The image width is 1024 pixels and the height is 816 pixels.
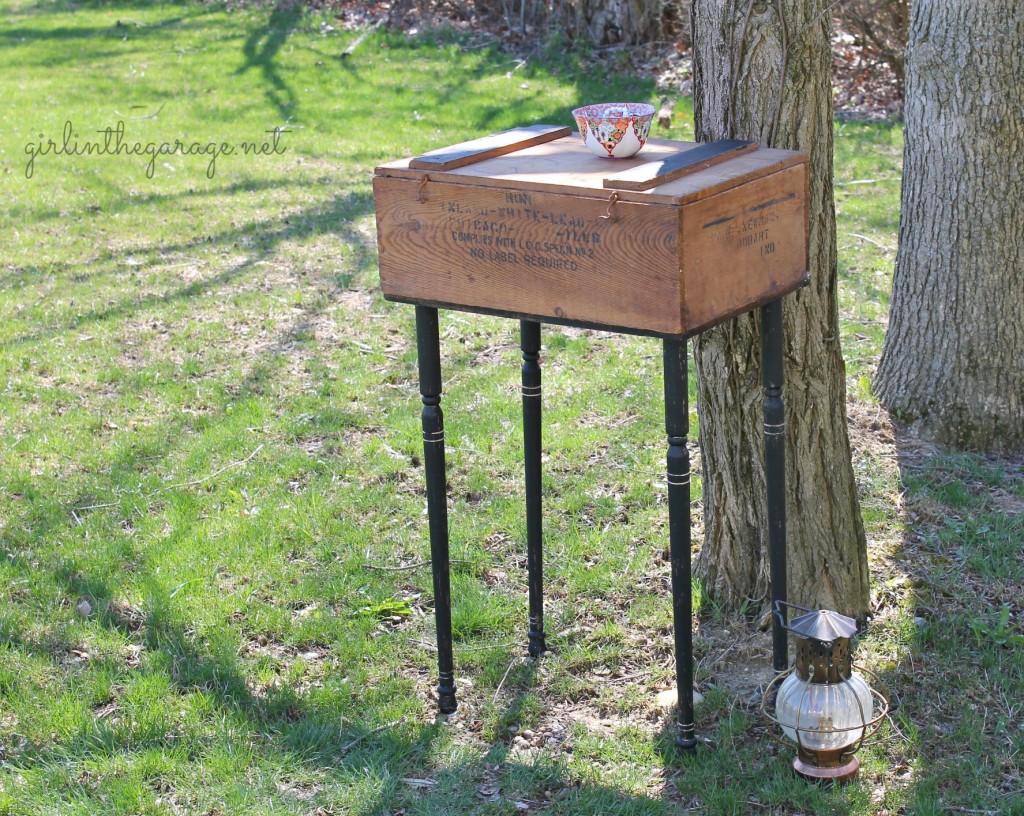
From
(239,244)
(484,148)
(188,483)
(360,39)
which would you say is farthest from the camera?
(360,39)

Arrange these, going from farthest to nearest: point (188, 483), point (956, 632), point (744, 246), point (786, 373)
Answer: point (188, 483), point (956, 632), point (786, 373), point (744, 246)

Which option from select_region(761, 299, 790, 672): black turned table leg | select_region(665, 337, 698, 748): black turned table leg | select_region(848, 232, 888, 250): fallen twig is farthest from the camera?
select_region(848, 232, 888, 250): fallen twig

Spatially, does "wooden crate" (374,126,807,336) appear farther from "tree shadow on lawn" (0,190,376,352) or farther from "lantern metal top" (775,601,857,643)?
"tree shadow on lawn" (0,190,376,352)

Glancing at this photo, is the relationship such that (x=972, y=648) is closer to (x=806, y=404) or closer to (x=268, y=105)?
(x=806, y=404)

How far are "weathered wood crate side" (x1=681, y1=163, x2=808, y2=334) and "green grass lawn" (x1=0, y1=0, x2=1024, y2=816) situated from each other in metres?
1.08

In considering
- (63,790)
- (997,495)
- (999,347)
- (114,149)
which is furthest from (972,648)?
(114,149)

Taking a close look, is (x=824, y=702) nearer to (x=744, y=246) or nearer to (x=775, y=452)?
(x=775, y=452)

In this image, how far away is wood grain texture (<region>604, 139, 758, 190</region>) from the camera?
90.0 inches

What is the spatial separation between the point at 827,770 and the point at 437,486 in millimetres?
1123

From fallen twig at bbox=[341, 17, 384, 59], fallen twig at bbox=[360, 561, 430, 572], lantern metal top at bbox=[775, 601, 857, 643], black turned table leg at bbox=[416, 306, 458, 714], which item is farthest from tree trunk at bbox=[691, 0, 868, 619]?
fallen twig at bbox=[341, 17, 384, 59]

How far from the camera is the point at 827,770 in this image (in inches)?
102

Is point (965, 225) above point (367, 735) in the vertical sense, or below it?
above

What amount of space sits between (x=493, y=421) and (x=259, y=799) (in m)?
2.09

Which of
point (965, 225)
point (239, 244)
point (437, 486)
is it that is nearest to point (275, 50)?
point (239, 244)
